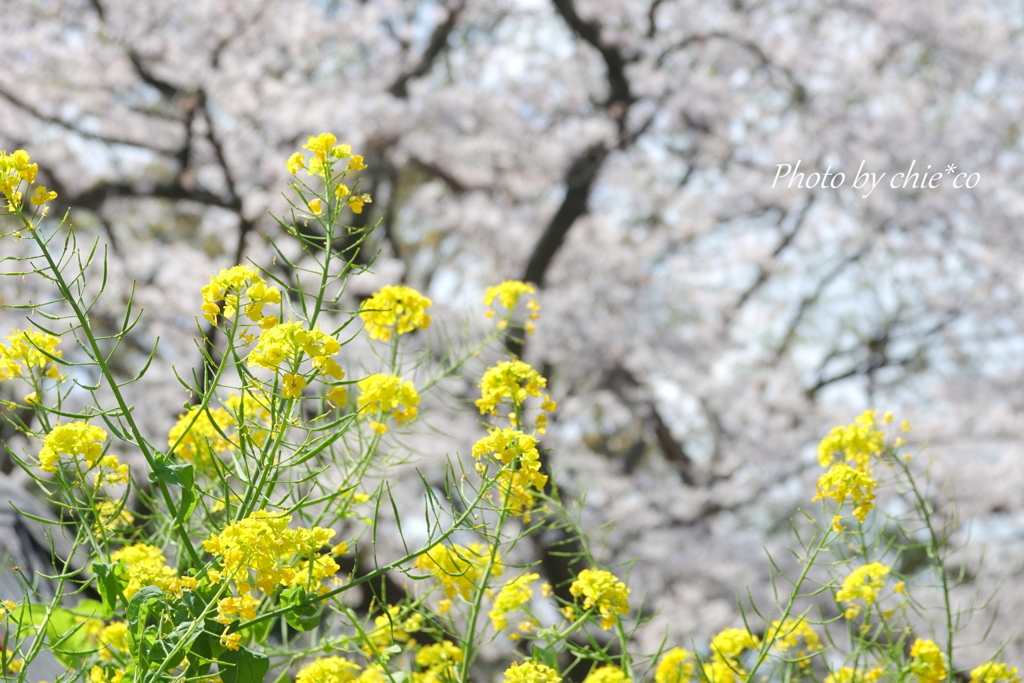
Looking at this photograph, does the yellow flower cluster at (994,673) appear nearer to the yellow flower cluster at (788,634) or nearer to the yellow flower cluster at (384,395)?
the yellow flower cluster at (788,634)

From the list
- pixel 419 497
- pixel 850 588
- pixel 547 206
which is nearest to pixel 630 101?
pixel 547 206

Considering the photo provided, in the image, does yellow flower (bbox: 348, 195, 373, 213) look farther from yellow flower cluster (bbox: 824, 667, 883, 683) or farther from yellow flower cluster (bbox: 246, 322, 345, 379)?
yellow flower cluster (bbox: 824, 667, 883, 683)

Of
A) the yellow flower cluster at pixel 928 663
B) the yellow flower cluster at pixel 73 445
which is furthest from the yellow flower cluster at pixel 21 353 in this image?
the yellow flower cluster at pixel 928 663

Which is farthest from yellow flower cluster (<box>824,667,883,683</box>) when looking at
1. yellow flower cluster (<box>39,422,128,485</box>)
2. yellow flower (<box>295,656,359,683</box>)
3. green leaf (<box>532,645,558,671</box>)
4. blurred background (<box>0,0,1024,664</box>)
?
blurred background (<box>0,0,1024,664</box>)

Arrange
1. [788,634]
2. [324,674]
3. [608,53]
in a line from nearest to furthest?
[324,674]
[788,634]
[608,53]

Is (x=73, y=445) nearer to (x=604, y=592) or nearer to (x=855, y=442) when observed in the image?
(x=604, y=592)

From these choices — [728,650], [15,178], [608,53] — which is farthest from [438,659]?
[608,53]

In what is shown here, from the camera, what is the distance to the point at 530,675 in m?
0.98

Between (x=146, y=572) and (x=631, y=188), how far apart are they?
6201mm

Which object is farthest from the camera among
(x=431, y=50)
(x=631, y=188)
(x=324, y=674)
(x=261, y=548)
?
(x=631, y=188)

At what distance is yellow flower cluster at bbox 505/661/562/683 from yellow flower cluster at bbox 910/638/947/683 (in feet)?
1.81

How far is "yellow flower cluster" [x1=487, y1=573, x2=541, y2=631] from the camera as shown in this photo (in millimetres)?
1234

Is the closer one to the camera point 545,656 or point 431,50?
point 545,656

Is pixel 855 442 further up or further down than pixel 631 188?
further down
